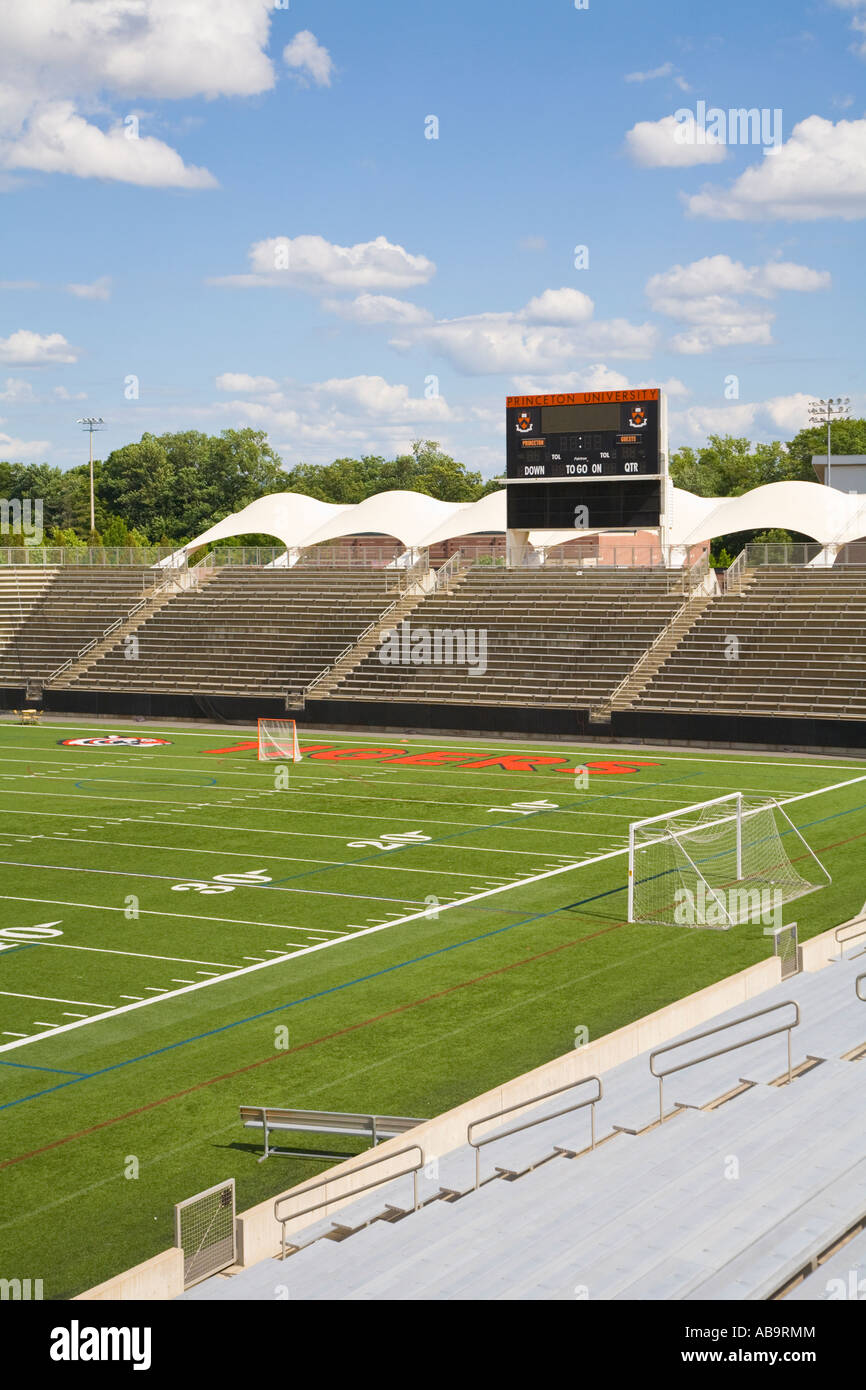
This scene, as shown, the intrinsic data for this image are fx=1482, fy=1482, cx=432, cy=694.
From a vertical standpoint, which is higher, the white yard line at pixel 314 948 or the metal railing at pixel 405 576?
the metal railing at pixel 405 576

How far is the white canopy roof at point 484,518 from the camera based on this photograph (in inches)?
1983

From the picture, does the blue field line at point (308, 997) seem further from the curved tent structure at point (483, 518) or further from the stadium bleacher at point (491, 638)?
the curved tent structure at point (483, 518)

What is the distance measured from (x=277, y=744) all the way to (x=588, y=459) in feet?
45.9

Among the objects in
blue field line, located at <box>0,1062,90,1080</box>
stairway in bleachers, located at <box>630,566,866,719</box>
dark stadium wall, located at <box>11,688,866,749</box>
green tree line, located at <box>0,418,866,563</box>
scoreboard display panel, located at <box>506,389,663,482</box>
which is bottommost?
blue field line, located at <box>0,1062,90,1080</box>

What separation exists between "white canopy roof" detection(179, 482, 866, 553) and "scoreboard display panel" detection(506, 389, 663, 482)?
588cm

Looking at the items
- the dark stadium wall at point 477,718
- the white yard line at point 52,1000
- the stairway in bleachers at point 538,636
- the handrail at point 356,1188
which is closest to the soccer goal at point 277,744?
the dark stadium wall at point 477,718

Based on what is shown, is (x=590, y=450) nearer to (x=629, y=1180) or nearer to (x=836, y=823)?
(x=836, y=823)

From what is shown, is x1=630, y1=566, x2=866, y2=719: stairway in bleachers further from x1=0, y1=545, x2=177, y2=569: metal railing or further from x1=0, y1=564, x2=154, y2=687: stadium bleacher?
x1=0, y1=545, x2=177, y2=569: metal railing

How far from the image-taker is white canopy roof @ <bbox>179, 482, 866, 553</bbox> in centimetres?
5038

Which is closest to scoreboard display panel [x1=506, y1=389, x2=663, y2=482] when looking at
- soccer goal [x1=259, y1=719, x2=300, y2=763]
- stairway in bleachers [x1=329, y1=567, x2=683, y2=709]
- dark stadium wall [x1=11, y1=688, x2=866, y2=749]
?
stairway in bleachers [x1=329, y1=567, x2=683, y2=709]

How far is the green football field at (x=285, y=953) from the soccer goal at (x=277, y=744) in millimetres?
2244

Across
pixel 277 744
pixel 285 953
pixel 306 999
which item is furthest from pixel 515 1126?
pixel 277 744
